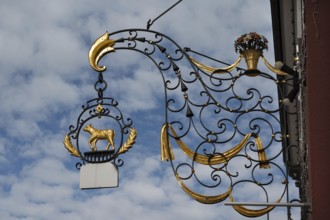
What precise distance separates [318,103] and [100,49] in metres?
3.55

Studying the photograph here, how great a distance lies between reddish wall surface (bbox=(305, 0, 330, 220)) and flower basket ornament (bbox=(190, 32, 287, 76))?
2.21 metres

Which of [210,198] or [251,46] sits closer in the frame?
[210,198]

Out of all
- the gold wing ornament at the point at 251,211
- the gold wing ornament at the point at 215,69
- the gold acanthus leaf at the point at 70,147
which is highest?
the gold wing ornament at the point at 215,69

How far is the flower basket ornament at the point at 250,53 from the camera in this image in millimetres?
8062

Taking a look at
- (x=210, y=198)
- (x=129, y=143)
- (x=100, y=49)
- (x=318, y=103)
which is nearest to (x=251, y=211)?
(x=210, y=198)

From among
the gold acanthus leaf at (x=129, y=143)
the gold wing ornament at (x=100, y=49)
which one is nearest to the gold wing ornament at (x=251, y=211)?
the gold acanthus leaf at (x=129, y=143)

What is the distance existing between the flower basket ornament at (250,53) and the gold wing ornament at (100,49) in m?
1.04

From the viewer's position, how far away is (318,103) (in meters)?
5.65

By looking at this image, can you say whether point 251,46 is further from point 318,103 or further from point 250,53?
point 318,103

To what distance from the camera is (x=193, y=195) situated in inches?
297

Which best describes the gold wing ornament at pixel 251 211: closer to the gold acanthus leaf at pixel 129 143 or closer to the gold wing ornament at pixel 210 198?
the gold wing ornament at pixel 210 198

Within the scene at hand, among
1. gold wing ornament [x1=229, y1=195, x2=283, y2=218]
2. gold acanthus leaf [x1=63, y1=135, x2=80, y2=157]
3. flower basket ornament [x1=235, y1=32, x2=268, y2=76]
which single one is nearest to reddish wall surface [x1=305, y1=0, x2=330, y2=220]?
gold wing ornament [x1=229, y1=195, x2=283, y2=218]

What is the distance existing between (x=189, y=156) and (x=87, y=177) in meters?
1.13

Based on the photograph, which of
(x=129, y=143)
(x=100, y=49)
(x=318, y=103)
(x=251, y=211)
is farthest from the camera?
(x=100, y=49)
